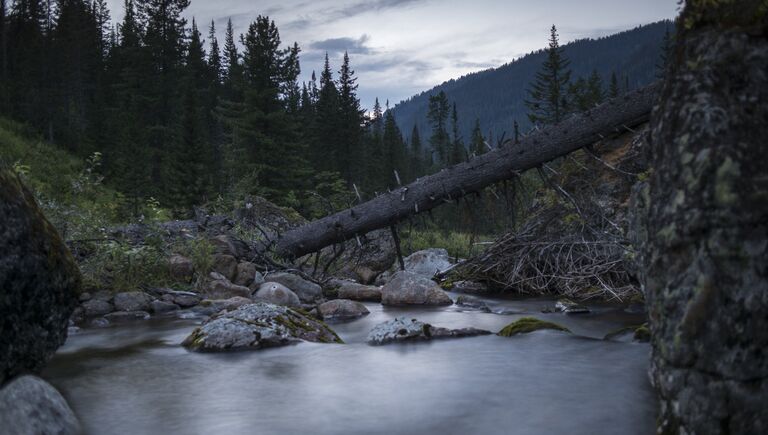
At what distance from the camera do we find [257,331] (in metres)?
6.68

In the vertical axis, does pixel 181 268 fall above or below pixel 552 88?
below

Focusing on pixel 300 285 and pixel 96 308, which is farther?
pixel 300 285

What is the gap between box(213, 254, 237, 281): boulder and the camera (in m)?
11.3

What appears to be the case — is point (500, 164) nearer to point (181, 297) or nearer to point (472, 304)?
point (472, 304)

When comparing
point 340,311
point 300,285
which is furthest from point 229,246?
point 340,311

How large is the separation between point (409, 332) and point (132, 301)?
501cm

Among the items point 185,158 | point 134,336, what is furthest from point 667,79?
point 185,158

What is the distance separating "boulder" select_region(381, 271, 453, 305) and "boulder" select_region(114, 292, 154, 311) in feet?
13.5

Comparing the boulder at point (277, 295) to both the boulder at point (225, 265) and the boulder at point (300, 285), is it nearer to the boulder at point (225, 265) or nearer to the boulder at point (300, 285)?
the boulder at point (300, 285)

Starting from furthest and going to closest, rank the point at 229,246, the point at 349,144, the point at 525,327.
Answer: the point at 349,144 < the point at 229,246 < the point at 525,327

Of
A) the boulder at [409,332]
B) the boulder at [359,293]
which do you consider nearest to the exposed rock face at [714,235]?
the boulder at [409,332]

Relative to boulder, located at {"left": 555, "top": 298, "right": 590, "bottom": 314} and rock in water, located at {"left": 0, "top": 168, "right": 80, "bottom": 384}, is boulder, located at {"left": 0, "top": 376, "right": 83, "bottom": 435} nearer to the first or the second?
rock in water, located at {"left": 0, "top": 168, "right": 80, "bottom": 384}

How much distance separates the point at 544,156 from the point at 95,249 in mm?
7963

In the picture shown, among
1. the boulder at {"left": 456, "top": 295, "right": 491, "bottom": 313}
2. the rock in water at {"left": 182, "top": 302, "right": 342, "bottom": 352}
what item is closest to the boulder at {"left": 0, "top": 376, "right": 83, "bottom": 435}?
the rock in water at {"left": 182, "top": 302, "right": 342, "bottom": 352}
